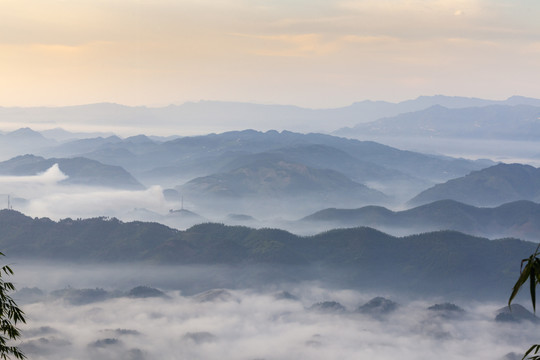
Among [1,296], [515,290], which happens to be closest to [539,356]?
[515,290]

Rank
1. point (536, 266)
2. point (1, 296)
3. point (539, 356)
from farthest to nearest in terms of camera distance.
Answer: point (1, 296)
point (539, 356)
point (536, 266)

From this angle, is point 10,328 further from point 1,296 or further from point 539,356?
point 539,356

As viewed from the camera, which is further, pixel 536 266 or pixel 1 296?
pixel 1 296

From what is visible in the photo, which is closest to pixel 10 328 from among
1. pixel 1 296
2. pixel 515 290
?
pixel 1 296

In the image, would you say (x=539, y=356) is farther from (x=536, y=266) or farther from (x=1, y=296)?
(x=1, y=296)

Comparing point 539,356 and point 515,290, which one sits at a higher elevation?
point 515,290

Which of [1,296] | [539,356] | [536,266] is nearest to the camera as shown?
[536,266]

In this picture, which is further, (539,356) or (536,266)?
(539,356)

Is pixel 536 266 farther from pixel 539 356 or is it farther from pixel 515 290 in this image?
pixel 539 356

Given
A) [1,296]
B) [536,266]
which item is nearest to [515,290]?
[536,266]
